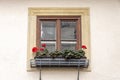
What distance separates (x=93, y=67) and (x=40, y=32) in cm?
140

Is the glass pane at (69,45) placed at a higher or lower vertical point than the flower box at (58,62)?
higher

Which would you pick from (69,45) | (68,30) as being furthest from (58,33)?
(69,45)

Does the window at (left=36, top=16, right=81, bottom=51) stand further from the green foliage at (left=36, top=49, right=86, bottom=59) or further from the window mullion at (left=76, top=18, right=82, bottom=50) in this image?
the green foliage at (left=36, top=49, right=86, bottom=59)

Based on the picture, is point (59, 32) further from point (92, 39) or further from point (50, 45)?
point (92, 39)

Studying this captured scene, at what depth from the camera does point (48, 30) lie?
29.8ft

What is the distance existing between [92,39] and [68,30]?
1.93 ft

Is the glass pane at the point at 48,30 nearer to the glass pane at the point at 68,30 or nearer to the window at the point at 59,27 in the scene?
the window at the point at 59,27

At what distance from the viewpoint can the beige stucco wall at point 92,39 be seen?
28.6ft

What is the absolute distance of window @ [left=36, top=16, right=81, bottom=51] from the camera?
8.96 metres

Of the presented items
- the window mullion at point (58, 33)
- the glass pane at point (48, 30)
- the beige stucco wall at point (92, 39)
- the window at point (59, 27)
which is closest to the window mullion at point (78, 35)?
the window at point (59, 27)

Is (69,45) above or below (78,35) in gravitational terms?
below

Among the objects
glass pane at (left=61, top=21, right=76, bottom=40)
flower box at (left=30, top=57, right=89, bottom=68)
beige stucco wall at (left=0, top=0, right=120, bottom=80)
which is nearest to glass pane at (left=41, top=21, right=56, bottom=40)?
glass pane at (left=61, top=21, right=76, bottom=40)

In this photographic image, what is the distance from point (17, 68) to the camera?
28.7 ft

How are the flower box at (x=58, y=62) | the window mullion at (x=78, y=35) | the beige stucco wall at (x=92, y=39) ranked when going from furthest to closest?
the window mullion at (x=78, y=35) < the beige stucco wall at (x=92, y=39) < the flower box at (x=58, y=62)
